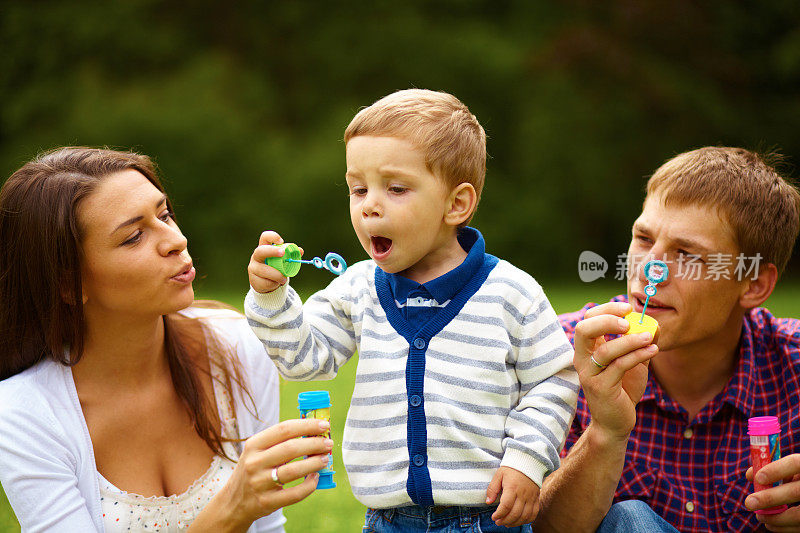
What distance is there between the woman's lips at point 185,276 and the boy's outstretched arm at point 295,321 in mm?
346

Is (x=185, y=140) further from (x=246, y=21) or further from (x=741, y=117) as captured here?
(x=741, y=117)

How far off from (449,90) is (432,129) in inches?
536

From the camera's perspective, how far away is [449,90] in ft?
51.6

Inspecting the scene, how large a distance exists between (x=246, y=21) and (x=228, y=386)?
1479 centimetres

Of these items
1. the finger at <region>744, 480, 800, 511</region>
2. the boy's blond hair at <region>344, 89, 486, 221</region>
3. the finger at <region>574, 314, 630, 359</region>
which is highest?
the boy's blond hair at <region>344, 89, 486, 221</region>

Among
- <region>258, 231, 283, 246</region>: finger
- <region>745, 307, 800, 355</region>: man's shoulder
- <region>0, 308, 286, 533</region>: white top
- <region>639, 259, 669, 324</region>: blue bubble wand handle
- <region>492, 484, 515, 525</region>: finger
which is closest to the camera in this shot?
<region>492, 484, 515, 525</region>: finger

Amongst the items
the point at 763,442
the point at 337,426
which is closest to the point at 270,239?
the point at 763,442

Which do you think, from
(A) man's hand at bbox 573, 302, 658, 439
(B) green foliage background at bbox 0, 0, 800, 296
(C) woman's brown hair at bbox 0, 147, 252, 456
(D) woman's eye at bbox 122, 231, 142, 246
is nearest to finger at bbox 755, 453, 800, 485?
(A) man's hand at bbox 573, 302, 658, 439

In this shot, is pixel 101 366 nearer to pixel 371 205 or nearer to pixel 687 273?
pixel 371 205

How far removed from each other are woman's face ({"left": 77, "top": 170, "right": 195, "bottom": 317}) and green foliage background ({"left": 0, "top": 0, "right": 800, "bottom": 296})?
12.1 m

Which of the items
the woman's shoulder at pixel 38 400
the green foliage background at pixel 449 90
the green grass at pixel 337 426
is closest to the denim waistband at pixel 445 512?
the woman's shoulder at pixel 38 400

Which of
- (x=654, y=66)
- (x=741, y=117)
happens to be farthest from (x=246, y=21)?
(x=741, y=117)

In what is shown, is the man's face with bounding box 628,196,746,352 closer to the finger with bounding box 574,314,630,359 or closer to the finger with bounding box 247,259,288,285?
the finger with bounding box 574,314,630,359

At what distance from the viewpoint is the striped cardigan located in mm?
2363
